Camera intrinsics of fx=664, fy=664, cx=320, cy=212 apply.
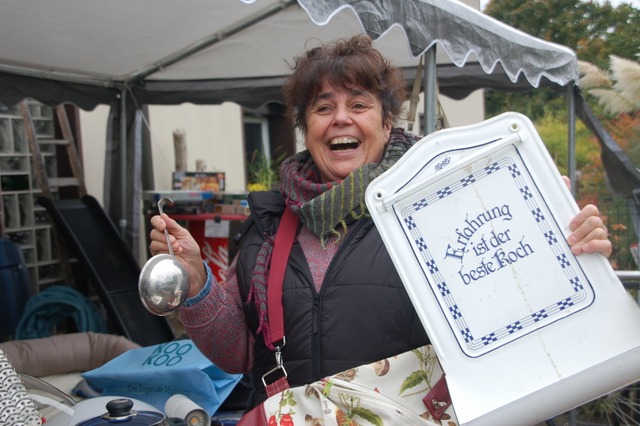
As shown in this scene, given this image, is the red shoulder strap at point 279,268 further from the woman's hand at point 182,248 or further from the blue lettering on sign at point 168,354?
the blue lettering on sign at point 168,354

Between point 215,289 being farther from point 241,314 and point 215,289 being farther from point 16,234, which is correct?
point 16,234

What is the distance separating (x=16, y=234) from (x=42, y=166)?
58 centimetres

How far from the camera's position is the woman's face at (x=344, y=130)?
5.90 ft

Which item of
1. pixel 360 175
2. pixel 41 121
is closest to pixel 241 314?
pixel 360 175

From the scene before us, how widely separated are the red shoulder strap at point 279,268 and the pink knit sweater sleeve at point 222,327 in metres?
0.15

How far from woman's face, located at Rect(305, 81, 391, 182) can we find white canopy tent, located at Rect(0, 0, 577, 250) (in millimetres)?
603

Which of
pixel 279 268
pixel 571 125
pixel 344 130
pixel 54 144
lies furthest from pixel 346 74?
pixel 54 144

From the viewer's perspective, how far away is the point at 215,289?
1.76 meters

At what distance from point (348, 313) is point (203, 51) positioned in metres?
3.42

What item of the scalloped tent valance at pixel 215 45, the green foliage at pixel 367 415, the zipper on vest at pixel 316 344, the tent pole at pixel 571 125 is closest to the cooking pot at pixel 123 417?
→ the zipper on vest at pixel 316 344

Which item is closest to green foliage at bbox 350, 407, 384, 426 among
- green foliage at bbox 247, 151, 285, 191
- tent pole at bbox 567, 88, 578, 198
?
tent pole at bbox 567, 88, 578, 198

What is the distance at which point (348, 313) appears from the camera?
163 centimetres

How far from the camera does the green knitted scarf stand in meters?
1.69

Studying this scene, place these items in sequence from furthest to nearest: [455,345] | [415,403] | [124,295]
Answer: [124,295] < [415,403] < [455,345]
